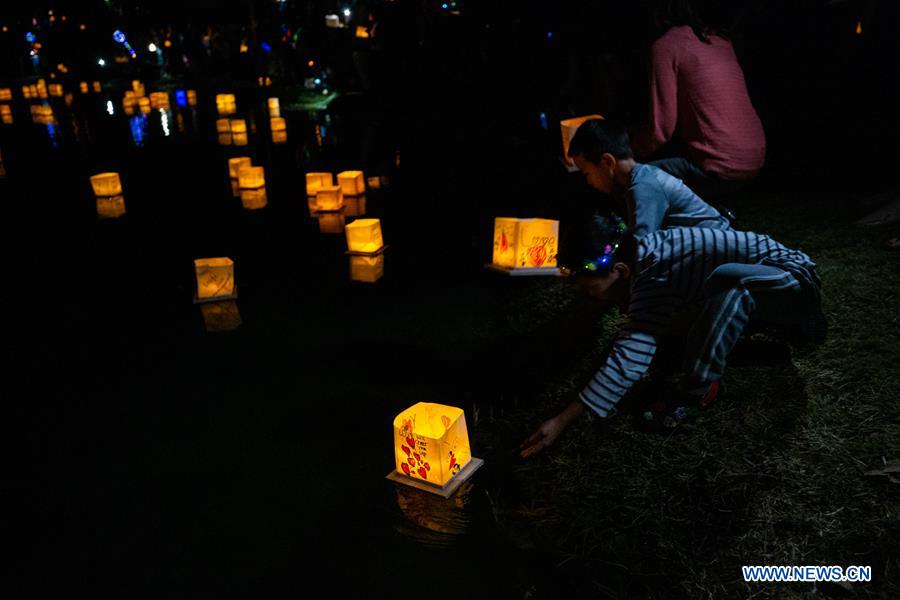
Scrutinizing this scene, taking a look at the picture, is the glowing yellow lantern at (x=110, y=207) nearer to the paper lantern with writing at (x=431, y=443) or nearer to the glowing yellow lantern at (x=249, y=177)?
the glowing yellow lantern at (x=249, y=177)

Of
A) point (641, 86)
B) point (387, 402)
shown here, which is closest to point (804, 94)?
point (641, 86)

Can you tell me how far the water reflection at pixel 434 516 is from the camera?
315cm

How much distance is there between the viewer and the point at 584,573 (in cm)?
286

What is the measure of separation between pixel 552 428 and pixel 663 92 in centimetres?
237

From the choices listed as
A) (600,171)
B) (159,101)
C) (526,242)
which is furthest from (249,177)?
(159,101)

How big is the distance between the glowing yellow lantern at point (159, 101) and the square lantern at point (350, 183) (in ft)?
43.8

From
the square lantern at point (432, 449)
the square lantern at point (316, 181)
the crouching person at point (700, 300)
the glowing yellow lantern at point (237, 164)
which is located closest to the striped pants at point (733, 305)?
the crouching person at point (700, 300)

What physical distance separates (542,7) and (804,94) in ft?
18.8

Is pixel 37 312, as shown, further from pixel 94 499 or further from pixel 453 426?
pixel 453 426

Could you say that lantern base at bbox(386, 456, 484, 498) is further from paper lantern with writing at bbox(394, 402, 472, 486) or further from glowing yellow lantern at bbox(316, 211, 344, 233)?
glowing yellow lantern at bbox(316, 211, 344, 233)

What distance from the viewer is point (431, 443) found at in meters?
3.24

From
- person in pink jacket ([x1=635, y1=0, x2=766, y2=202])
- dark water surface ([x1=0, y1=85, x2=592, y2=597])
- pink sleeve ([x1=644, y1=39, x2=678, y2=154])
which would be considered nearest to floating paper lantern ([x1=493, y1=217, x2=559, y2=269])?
dark water surface ([x1=0, y1=85, x2=592, y2=597])

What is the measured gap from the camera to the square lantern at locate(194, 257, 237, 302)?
5.86 m

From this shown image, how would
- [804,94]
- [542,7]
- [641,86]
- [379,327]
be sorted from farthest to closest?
[804,94], [542,7], [641,86], [379,327]
